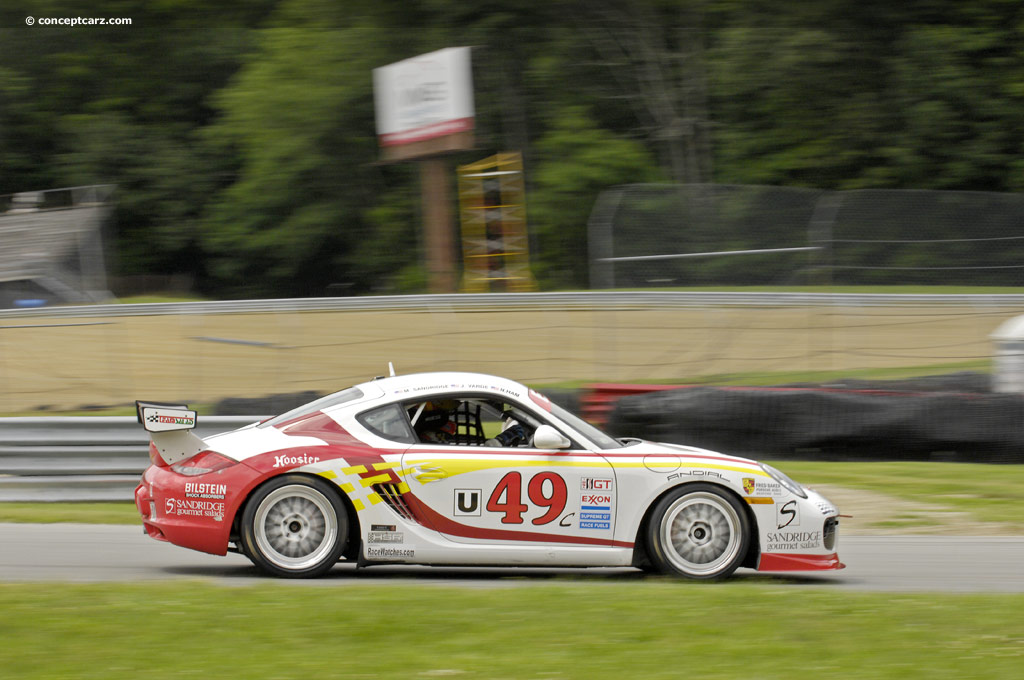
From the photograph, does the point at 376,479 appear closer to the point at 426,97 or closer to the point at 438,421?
the point at 438,421

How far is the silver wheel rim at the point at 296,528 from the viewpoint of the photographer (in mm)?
6719

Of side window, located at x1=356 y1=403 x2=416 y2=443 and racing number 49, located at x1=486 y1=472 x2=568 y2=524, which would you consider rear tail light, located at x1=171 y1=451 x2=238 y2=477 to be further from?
racing number 49, located at x1=486 y1=472 x2=568 y2=524

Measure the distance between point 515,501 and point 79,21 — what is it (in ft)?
114

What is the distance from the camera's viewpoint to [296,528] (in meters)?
6.76

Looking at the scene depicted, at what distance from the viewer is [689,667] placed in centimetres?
454

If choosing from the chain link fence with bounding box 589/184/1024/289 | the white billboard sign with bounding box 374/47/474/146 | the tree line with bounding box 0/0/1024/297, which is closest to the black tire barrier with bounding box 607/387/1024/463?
the chain link fence with bounding box 589/184/1024/289

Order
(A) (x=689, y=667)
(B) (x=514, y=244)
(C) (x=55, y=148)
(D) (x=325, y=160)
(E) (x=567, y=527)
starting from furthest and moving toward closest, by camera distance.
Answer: (C) (x=55, y=148), (D) (x=325, y=160), (B) (x=514, y=244), (E) (x=567, y=527), (A) (x=689, y=667)

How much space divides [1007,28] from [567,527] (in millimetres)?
23524

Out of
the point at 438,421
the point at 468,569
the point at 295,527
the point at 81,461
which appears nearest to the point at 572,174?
the point at 81,461

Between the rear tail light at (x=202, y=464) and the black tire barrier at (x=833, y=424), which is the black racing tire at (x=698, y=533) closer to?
the rear tail light at (x=202, y=464)

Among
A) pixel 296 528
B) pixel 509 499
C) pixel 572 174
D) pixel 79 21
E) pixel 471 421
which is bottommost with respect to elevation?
pixel 296 528

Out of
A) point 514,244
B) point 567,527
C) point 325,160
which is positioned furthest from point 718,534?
point 325,160

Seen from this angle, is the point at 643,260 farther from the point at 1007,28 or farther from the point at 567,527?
the point at 1007,28

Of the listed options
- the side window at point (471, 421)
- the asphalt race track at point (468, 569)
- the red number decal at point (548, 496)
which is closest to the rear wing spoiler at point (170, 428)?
the asphalt race track at point (468, 569)
